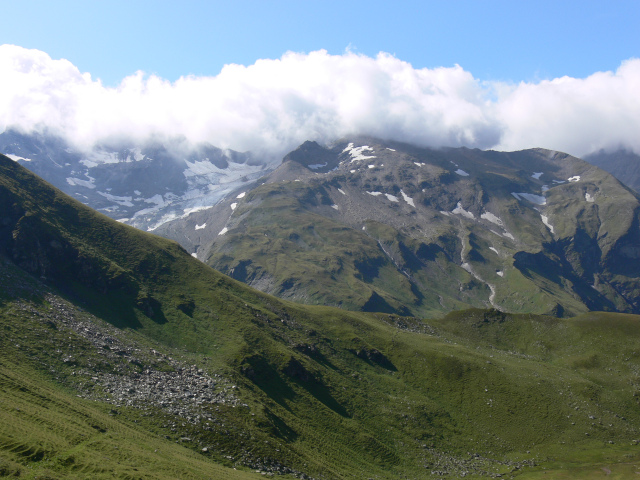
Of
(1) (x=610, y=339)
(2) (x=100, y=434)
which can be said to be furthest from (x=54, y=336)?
(1) (x=610, y=339)

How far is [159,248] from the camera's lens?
157 meters

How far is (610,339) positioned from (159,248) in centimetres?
16550

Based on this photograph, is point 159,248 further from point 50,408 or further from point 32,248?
point 50,408

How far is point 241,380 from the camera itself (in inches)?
4262

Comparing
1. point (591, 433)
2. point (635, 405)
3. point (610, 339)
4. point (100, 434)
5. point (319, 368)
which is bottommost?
point (100, 434)

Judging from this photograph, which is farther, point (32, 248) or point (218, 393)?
point (32, 248)

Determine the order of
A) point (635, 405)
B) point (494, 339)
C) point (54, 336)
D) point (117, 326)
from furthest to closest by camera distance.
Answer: point (494, 339), point (635, 405), point (117, 326), point (54, 336)

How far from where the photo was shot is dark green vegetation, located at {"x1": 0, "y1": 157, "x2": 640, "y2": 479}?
75875 millimetres

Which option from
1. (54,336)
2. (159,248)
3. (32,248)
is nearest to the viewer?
(54,336)

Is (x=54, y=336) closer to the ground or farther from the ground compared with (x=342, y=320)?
closer to the ground

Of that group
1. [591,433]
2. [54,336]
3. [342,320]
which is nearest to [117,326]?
[54,336]

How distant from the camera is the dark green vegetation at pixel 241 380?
7588 cm

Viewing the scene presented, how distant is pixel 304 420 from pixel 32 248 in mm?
86071

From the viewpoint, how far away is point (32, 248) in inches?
4948
